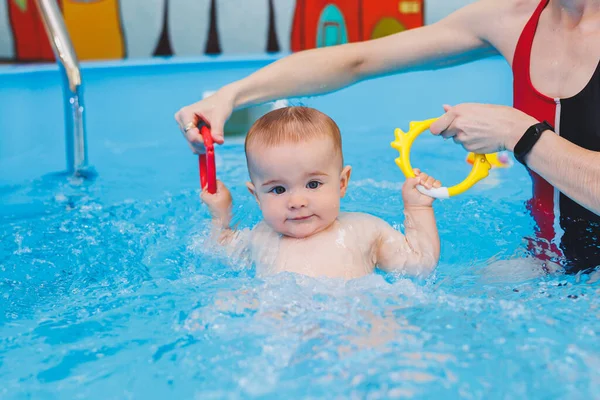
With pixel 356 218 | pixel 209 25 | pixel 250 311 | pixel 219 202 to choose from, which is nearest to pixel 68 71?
pixel 219 202

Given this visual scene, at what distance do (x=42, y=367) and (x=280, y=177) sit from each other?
75 centimetres

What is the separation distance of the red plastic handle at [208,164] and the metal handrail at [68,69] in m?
1.06

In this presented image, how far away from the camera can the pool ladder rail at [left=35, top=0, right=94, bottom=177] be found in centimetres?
287

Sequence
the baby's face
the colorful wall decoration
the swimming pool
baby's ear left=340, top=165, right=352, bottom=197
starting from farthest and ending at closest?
the colorful wall decoration → baby's ear left=340, top=165, right=352, bottom=197 → the baby's face → the swimming pool

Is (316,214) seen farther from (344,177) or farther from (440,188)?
(440,188)

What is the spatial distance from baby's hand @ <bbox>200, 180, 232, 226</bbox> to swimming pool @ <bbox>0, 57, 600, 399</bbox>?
0.13 meters

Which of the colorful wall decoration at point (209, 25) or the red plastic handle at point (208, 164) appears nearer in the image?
the red plastic handle at point (208, 164)

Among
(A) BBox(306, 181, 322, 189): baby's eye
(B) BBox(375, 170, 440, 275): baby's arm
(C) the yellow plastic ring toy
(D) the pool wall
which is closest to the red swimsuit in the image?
(C) the yellow plastic ring toy

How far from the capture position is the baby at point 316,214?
74.2 inches

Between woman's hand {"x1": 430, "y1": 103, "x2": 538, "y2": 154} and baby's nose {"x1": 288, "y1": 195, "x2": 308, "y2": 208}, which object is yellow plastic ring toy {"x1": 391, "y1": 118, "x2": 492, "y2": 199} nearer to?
woman's hand {"x1": 430, "y1": 103, "x2": 538, "y2": 154}

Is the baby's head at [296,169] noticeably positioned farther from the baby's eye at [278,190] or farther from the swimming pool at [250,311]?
the swimming pool at [250,311]

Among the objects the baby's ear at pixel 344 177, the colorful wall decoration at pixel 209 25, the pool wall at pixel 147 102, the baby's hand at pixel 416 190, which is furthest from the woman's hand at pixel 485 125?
the colorful wall decoration at pixel 209 25

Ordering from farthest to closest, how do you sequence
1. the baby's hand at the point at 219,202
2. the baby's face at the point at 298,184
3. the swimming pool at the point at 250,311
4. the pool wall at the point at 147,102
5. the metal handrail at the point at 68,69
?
1. the pool wall at the point at 147,102
2. the metal handrail at the point at 68,69
3. the baby's hand at the point at 219,202
4. the baby's face at the point at 298,184
5. the swimming pool at the point at 250,311

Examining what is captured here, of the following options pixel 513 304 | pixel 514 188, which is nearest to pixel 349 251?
pixel 513 304
